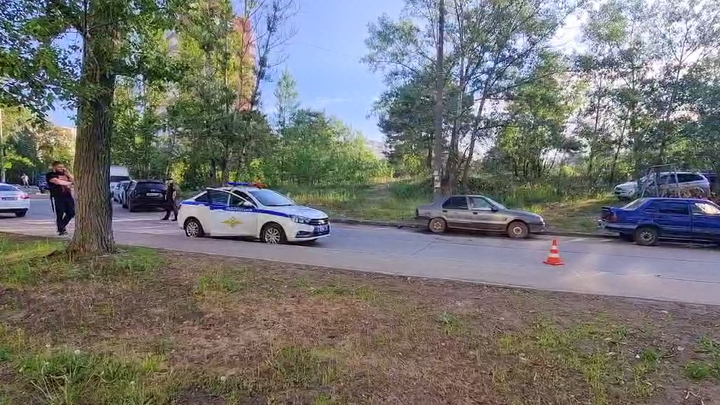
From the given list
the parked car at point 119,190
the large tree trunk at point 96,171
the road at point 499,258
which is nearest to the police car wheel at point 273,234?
the road at point 499,258

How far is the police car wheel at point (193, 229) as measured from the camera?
12359 mm

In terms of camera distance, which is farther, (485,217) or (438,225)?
(438,225)

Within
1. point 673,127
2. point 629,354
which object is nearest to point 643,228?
point 673,127

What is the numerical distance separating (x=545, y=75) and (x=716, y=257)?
12.2 m

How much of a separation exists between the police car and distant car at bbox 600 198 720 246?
9.51 metres

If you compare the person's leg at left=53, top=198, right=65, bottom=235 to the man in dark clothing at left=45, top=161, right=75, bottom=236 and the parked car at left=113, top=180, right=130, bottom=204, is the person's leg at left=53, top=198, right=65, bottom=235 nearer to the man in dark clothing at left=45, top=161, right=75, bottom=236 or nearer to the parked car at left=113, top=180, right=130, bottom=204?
the man in dark clothing at left=45, top=161, right=75, bottom=236

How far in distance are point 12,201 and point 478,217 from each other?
57.1 ft

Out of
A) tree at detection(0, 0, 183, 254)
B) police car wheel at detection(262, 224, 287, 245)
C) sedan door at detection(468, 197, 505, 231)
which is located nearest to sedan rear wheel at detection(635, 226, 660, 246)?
sedan door at detection(468, 197, 505, 231)

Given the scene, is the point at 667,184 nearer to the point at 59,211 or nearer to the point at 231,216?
the point at 231,216

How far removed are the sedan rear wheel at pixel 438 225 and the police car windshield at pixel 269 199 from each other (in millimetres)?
5882

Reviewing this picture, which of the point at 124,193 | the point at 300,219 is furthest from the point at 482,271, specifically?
the point at 124,193

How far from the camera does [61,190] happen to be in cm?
1048

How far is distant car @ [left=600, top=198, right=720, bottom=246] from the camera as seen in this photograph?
13.3 m

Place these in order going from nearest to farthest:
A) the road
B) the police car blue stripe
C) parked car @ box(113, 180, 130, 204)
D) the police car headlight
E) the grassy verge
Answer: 1. the grassy verge
2. the road
3. the police car headlight
4. the police car blue stripe
5. parked car @ box(113, 180, 130, 204)
